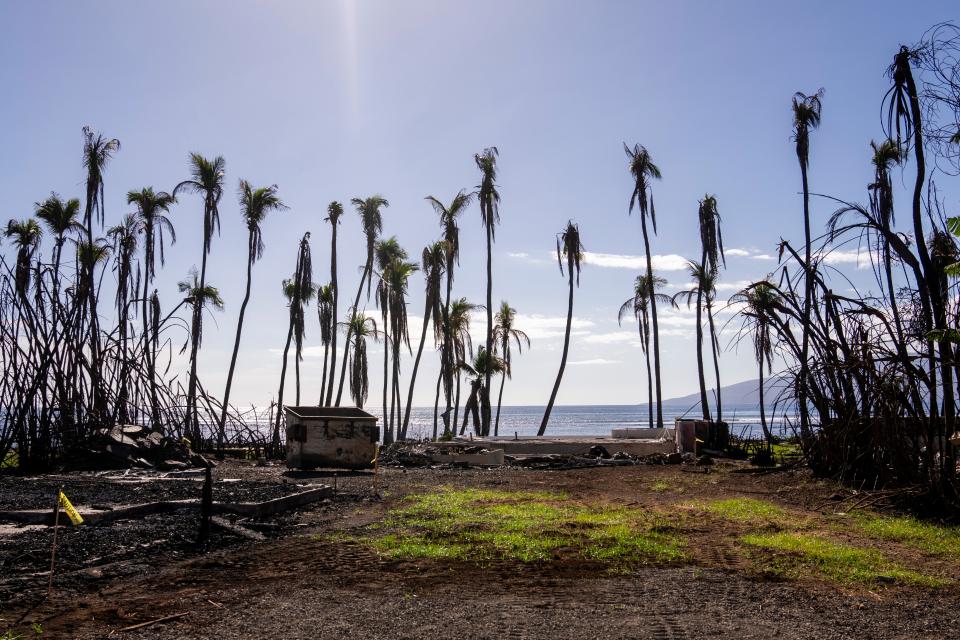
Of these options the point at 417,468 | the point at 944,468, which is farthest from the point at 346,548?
the point at 417,468

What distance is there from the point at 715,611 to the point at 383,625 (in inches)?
96.0

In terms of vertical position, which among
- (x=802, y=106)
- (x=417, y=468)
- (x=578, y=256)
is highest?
(x=802, y=106)

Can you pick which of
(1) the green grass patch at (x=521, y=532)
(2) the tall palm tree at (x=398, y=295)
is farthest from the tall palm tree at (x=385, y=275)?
(1) the green grass patch at (x=521, y=532)

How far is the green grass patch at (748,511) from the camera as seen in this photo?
10820 mm

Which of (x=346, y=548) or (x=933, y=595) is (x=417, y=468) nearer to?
(x=346, y=548)

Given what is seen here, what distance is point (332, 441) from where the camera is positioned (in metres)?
20.6

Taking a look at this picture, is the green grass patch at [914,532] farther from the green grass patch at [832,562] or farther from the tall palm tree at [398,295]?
the tall palm tree at [398,295]

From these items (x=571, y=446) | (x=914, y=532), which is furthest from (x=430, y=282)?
(x=914, y=532)

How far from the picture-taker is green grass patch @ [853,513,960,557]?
27.5 ft

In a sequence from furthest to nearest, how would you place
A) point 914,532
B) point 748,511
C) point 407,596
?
1. point 748,511
2. point 914,532
3. point 407,596

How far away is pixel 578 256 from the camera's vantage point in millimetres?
43906

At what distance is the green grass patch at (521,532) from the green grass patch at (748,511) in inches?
46.2

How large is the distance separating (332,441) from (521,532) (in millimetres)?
11857

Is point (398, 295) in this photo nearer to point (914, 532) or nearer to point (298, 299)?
point (298, 299)
